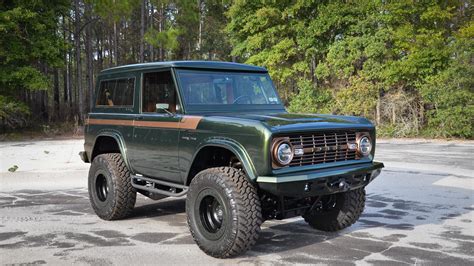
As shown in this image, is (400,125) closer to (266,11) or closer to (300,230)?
(266,11)

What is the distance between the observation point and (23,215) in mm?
6859

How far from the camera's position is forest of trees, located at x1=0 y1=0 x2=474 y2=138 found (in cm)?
2317

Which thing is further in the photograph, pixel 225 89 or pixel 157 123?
pixel 225 89

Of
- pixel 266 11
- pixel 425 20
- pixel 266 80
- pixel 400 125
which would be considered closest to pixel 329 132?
pixel 266 80

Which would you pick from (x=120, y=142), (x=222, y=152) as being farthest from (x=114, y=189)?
(x=222, y=152)

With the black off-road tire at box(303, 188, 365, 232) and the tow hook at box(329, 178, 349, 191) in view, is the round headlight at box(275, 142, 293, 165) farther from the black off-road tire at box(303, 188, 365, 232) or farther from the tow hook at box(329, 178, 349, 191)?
the black off-road tire at box(303, 188, 365, 232)

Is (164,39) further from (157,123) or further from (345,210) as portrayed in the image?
(345,210)

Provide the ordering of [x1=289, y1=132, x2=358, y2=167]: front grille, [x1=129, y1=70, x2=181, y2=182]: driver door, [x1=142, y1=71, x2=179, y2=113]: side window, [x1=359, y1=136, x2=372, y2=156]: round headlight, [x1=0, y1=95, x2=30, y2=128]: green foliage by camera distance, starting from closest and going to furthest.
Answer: [x1=289, y1=132, x2=358, y2=167]: front grille → [x1=359, y1=136, x2=372, y2=156]: round headlight → [x1=129, y1=70, x2=181, y2=182]: driver door → [x1=142, y1=71, x2=179, y2=113]: side window → [x1=0, y1=95, x2=30, y2=128]: green foliage

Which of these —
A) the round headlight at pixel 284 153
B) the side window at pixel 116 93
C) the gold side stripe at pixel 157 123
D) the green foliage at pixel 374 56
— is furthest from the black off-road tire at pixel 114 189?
the green foliage at pixel 374 56

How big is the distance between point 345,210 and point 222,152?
1.75 meters

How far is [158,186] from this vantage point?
6027 millimetres

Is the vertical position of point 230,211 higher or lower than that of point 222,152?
lower

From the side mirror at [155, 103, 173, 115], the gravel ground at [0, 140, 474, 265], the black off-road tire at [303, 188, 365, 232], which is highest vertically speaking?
the side mirror at [155, 103, 173, 115]

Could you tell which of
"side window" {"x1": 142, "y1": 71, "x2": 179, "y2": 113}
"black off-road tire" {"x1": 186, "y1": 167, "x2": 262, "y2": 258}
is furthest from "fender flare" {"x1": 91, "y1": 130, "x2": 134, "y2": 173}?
"black off-road tire" {"x1": 186, "y1": 167, "x2": 262, "y2": 258}
